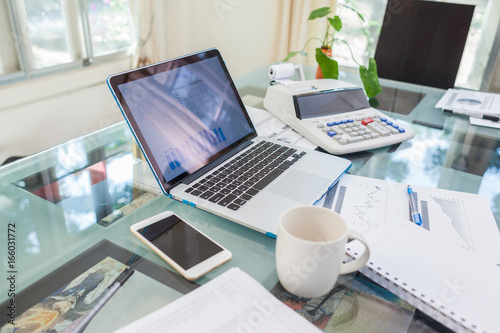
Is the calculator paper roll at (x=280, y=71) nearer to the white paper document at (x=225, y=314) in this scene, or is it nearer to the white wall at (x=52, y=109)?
the white paper document at (x=225, y=314)

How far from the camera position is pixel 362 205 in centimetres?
78

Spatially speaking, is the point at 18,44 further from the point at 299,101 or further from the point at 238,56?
the point at 299,101

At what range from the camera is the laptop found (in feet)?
2.43

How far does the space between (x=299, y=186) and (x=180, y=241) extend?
272mm

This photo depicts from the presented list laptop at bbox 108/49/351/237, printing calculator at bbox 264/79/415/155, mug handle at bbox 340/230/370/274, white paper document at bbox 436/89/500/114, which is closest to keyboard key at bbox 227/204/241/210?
laptop at bbox 108/49/351/237

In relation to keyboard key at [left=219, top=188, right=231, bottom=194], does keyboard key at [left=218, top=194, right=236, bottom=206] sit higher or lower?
lower

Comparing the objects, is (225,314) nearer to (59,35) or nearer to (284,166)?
(284,166)

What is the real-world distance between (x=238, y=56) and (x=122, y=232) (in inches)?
85.9

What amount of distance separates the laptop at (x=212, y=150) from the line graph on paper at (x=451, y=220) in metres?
0.20

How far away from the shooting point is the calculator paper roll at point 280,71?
141 centimetres

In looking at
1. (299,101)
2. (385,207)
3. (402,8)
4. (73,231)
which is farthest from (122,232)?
(402,8)

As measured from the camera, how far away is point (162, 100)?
810mm

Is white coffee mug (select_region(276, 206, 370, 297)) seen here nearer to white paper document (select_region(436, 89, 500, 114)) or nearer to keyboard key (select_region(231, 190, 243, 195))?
keyboard key (select_region(231, 190, 243, 195))

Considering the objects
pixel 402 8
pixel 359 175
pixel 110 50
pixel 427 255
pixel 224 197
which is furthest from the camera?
pixel 110 50
